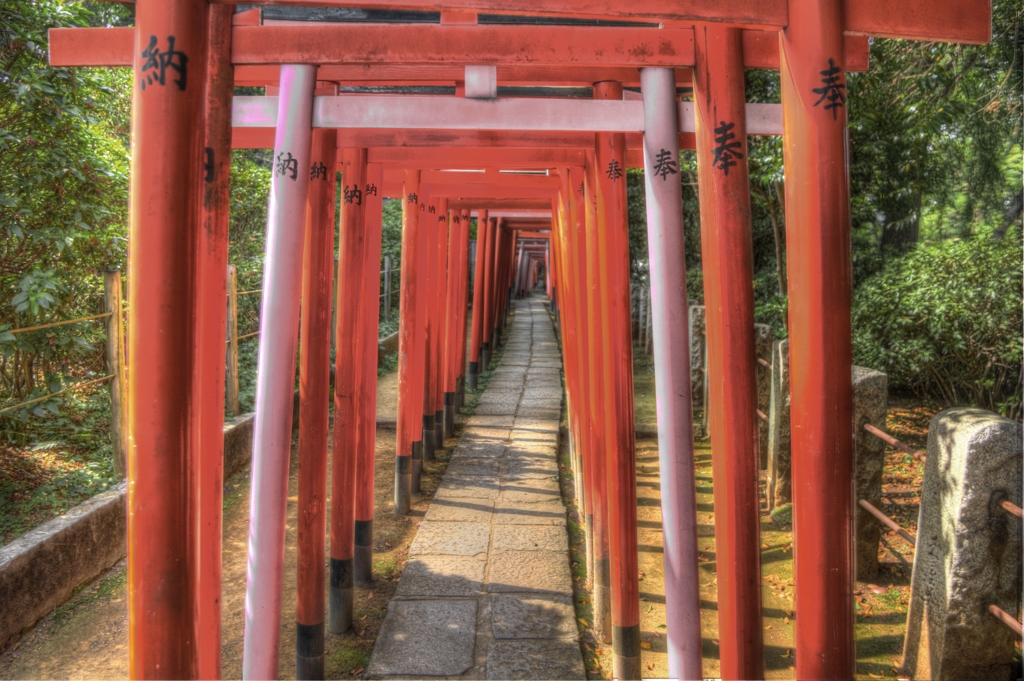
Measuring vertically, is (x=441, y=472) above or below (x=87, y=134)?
below

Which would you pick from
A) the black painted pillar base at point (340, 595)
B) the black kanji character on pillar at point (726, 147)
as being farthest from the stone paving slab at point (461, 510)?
the black kanji character on pillar at point (726, 147)

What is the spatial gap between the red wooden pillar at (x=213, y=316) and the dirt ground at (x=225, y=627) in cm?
154

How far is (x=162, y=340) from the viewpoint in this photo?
1813 mm

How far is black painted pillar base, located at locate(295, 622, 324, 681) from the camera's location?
3.38 metres

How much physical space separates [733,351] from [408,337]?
12.8ft

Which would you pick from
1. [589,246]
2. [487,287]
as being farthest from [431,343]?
[487,287]

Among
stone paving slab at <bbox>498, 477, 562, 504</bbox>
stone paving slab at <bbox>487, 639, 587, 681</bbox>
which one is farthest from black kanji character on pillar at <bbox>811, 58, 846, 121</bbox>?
stone paving slab at <bbox>498, 477, 562, 504</bbox>

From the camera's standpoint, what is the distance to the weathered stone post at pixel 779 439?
5180mm

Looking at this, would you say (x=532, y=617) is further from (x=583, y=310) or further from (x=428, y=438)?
(x=428, y=438)

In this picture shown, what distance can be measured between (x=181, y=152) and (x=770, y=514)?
4962 millimetres

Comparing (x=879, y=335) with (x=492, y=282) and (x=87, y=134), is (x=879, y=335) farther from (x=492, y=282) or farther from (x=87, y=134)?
(x=492, y=282)

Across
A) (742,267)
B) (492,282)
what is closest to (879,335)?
(742,267)

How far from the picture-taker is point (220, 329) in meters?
2.27

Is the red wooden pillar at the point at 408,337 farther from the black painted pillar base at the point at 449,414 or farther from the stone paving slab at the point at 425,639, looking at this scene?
the black painted pillar base at the point at 449,414
